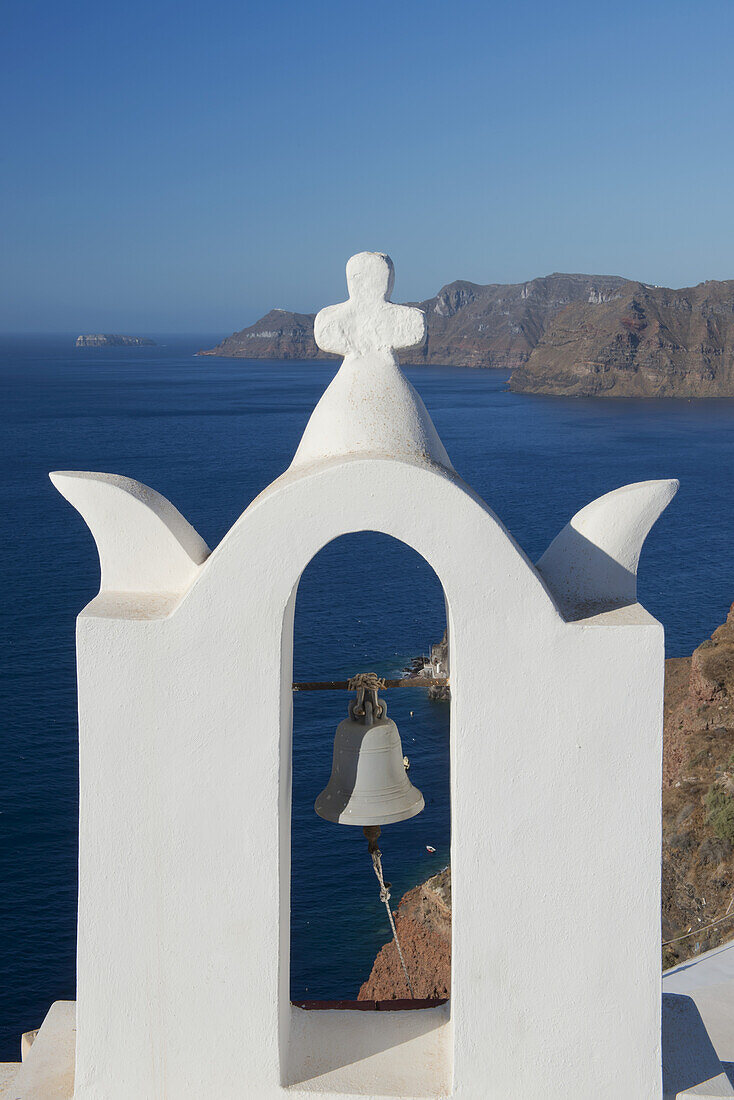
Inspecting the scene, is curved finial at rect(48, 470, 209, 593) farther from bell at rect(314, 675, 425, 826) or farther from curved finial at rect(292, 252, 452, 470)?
bell at rect(314, 675, 425, 826)

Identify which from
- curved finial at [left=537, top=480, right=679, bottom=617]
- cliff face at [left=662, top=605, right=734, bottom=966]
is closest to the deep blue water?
→ cliff face at [left=662, top=605, right=734, bottom=966]

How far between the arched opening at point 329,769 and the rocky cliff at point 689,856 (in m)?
0.23

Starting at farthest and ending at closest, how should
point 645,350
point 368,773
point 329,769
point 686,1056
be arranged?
point 645,350 < point 329,769 < point 368,773 < point 686,1056

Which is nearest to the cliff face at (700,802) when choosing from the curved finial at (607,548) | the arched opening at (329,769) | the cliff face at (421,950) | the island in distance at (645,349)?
the cliff face at (421,950)

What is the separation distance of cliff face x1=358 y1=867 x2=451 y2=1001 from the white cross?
22.0m

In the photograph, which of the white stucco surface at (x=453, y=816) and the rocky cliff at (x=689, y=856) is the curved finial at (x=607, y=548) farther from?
the rocky cliff at (x=689, y=856)

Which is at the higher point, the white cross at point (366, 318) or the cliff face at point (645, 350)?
the cliff face at point (645, 350)

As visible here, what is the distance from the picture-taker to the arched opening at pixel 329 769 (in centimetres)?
2558

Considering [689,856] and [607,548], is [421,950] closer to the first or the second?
[689,856]

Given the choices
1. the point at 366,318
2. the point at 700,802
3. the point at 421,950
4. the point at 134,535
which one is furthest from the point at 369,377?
the point at 700,802

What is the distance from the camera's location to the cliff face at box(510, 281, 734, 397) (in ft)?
452

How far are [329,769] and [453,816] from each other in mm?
29985

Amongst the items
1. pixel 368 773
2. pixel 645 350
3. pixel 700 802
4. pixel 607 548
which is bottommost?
pixel 700 802

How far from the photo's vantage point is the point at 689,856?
83.0ft
